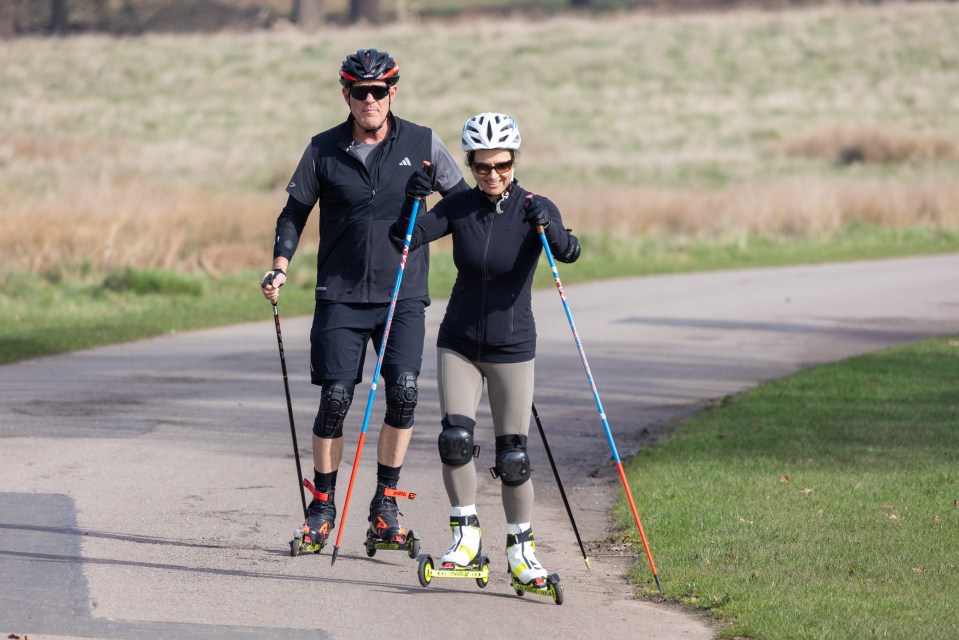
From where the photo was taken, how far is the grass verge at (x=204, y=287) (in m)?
18.3

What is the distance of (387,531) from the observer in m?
7.95

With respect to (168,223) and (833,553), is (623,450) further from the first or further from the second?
(168,223)

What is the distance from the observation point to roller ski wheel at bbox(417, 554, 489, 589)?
7223 mm

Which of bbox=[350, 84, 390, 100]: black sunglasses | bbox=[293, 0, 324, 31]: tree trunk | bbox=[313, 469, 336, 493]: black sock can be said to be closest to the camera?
bbox=[350, 84, 390, 100]: black sunglasses

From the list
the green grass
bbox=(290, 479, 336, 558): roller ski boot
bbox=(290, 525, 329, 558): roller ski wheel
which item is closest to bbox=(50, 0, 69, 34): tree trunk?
the green grass

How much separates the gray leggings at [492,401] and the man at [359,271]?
0.68 m

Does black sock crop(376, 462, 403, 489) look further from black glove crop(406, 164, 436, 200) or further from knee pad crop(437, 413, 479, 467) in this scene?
black glove crop(406, 164, 436, 200)

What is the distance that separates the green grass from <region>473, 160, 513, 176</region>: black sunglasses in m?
1.99

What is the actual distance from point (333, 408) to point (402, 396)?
0.34 metres

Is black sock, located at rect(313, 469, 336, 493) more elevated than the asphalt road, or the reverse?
black sock, located at rect(313, 469, 336, 493)

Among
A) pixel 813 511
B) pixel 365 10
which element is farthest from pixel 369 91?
pixel 365 10

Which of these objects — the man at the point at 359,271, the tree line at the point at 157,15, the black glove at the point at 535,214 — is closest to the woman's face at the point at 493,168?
the black glove at the point at 535,214

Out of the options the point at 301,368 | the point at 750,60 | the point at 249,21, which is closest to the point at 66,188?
the point at 301,368

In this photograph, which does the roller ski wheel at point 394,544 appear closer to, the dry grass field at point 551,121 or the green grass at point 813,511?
the green grass at point 813,511
